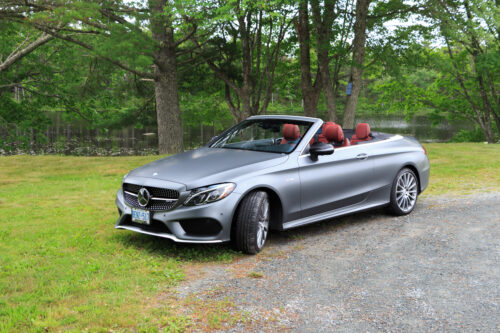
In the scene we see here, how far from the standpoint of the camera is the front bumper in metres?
5.21

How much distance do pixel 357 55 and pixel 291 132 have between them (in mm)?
9955

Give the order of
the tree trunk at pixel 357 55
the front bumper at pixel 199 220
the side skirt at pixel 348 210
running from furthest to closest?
the tree trunk at pixel 357 55
the side skirt at pixel 348 210
the front bumper at pixel 199 220

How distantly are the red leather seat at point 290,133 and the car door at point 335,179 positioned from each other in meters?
0.45

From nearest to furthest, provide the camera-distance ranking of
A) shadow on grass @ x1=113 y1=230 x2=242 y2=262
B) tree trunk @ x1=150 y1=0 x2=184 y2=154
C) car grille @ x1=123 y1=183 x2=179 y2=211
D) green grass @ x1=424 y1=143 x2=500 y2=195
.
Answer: car grille @ x1=123 y1=183 x2=179 y2=211 → shadow on grass @ x1=113 y1=230 x2=242 y2=262 → green grass @ x1=424 y1=143 x2=500 y2=195 → tree trunk @ x1=150 y1=0 x2=184 y2=154

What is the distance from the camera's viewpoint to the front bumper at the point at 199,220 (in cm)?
521

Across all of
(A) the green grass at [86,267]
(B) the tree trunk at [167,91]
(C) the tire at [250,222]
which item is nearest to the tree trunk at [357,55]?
(B) the tree trunk at [167,91]

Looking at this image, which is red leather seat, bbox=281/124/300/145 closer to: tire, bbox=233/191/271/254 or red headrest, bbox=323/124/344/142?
red headrest, bbox=323/124/344/142

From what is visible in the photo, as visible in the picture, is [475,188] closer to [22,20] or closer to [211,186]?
[211,186]

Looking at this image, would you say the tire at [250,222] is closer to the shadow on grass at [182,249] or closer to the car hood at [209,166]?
the shadow on grass at [182,249]

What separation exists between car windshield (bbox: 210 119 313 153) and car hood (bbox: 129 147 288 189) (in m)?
0.36

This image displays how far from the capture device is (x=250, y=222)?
5.42 m

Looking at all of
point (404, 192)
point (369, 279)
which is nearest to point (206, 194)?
point (369, 279)

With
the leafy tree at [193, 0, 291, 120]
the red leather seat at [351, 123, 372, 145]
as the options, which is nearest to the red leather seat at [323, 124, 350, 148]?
the red leather seat at [351, 123, 372, 145]

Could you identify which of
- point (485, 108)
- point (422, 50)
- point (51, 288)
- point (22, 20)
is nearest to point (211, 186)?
point (51, 288)
